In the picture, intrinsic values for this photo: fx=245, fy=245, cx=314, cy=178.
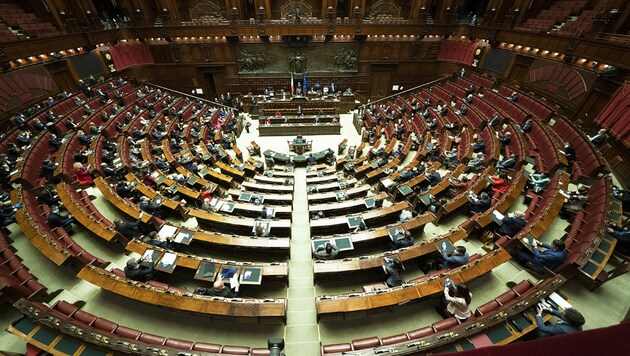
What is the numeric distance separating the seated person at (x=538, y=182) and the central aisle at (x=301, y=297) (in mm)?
6618

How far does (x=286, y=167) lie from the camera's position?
11.4 m

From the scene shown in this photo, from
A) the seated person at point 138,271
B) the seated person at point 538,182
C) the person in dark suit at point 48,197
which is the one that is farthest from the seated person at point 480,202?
the person in dark suit at point 48,197

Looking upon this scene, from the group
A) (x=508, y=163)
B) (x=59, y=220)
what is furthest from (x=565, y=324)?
(x=59, y=220)

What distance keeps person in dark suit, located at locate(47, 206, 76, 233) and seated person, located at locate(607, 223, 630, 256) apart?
485 inches

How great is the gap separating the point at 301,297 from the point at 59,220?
6.24 meters

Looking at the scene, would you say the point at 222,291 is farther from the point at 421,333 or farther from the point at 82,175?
the point at 82,175

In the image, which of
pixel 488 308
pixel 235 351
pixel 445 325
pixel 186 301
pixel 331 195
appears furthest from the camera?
pixel 331 195

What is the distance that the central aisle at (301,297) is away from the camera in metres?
4.61

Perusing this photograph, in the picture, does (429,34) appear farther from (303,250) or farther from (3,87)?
(3,87)

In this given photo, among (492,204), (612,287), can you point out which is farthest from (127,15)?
(612,287)

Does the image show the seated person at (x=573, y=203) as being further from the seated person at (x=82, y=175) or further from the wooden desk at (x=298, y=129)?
the seated person at (x=82, y=175)

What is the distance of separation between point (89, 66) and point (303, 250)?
695 inches

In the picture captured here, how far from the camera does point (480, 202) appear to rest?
657 cm

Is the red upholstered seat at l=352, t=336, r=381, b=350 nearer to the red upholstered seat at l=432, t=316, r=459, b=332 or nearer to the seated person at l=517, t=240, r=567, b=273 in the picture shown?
the red upholstered seat at l=432, t=316, r=459, b=332
